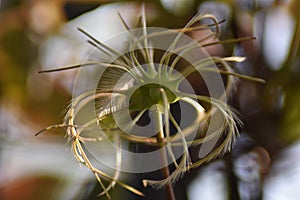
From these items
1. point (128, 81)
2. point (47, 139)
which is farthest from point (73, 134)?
point (47, 139)

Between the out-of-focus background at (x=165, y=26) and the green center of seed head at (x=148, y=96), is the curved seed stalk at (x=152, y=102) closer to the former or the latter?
the green center of seed head at (x=148, y=96)

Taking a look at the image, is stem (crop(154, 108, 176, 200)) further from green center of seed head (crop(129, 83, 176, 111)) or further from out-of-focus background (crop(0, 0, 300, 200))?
out-of-focus background (crop(0, 0, 300, 200))

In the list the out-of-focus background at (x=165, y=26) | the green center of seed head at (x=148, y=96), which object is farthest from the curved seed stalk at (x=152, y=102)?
the out-of-focus background at (x=165, y=26)

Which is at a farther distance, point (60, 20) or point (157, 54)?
point (60, 20)

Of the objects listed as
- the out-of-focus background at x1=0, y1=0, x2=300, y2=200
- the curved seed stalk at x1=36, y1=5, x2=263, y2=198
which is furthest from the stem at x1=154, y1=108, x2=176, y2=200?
the out-of-focus background at x1=0, y1=0, x2=300, y2=200

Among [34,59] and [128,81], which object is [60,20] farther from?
[128,81]

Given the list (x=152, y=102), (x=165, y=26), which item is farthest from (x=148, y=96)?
(x=165, y=26)
